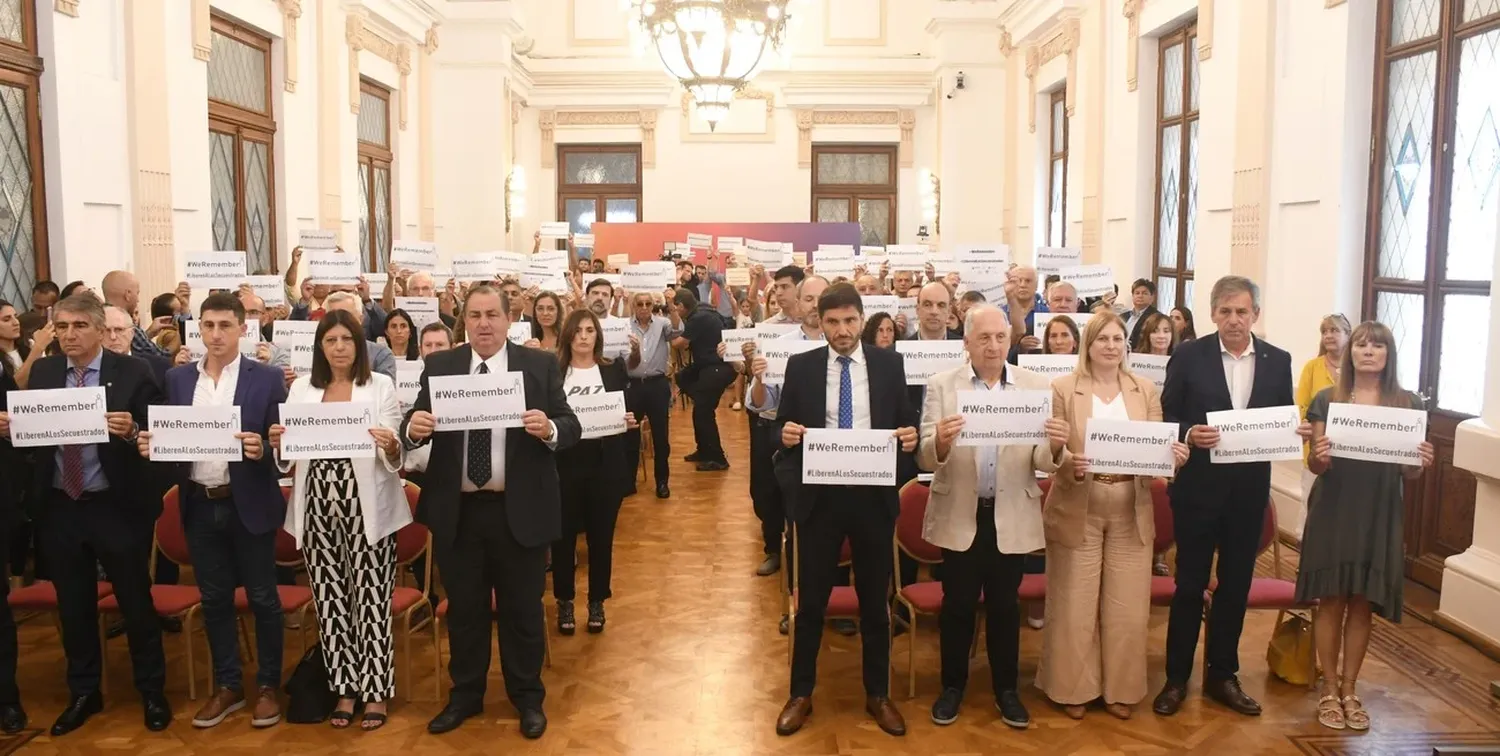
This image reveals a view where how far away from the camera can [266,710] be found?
194 inches

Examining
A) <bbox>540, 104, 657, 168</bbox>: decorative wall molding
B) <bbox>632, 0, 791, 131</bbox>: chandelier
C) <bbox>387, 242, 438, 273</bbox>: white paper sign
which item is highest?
<bbox>540, 104, 657, 168</bbox>: decorative wall molding

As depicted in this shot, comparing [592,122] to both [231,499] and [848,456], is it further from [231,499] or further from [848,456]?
[848,456]

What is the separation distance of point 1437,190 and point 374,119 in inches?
466

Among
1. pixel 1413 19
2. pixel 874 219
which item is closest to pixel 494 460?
pixel 1413 19

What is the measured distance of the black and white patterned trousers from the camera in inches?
185

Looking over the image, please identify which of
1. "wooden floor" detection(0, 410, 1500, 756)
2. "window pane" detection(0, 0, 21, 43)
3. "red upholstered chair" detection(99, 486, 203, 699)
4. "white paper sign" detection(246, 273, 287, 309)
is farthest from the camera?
"white paper sign" detection(246, 273, 287, 309)

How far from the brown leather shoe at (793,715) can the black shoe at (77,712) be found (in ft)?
9.59

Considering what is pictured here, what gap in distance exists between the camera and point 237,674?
16.6ft

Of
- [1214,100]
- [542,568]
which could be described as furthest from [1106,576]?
[1214,100]

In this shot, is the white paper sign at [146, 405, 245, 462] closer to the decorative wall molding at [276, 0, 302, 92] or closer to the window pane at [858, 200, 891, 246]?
the decorative wall molding at [276, 0, 302, 92]

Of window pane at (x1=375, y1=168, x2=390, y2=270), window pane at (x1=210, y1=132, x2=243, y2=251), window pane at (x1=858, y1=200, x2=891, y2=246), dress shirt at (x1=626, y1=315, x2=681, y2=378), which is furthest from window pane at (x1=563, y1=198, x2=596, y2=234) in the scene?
dress shirt at (x1=626, y1=315, x2=681, y2=378)

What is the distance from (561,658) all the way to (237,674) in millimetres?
1490

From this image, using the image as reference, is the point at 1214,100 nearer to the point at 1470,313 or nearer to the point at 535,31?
the point at 1470,313

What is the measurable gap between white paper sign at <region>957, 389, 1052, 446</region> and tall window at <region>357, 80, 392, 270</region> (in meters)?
11.0
